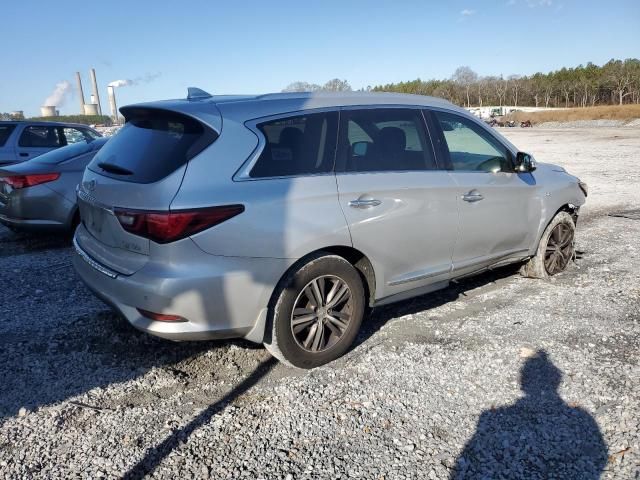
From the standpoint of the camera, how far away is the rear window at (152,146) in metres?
3.13

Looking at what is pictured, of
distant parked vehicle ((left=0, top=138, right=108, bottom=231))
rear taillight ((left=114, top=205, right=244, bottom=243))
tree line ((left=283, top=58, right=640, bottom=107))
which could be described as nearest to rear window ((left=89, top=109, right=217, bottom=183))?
rear taillight ((left=114, top=205, right=244, bottom=243))

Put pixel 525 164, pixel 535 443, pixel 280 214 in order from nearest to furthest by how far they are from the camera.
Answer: pixel 535 443
pixel 280 214
pixel 525 164

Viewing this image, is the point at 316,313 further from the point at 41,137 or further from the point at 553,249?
the point at 41,137

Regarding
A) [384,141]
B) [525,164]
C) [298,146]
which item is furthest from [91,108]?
Result: [298,146]

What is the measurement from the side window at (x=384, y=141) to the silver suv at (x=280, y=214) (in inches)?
0.4

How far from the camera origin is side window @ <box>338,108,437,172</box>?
12.0ft

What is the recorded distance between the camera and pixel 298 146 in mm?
3434

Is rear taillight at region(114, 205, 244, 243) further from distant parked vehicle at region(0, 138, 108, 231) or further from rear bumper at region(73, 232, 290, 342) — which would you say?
distant parked vehicle at region(0, 138, 108, 231)

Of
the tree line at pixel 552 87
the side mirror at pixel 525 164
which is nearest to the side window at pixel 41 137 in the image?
the side mirror at pixel 525 164

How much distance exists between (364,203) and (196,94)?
1443mm

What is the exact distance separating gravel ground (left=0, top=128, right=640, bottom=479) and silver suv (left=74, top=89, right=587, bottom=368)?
1.37 feet

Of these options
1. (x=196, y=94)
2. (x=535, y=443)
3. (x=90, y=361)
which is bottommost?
(x=535, y=443)

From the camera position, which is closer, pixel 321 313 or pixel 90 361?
pixel 321 313

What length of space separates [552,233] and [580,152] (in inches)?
760
